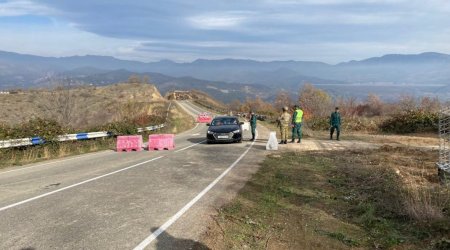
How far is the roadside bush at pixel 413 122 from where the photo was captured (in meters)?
29.6

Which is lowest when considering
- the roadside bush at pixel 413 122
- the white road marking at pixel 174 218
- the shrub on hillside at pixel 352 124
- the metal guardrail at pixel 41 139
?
the shrub on hillside at pixel 352 124

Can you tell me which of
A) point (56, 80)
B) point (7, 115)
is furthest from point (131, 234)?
point (7, 115)

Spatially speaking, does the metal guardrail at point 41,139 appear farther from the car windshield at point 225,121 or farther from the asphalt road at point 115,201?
the car windshield at point 225,121

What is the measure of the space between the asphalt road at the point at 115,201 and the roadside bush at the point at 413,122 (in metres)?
Result: 18.6

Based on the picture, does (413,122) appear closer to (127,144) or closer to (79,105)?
(127,144)

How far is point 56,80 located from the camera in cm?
5700

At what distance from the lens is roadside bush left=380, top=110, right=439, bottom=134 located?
2957 centimetres

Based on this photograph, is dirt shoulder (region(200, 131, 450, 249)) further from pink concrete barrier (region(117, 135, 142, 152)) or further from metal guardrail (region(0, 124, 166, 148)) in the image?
metal guardrail (region(0, 124, 166, 148))

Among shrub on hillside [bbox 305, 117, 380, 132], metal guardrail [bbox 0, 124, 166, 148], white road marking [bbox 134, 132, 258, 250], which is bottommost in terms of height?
shrub on hillside [bbox 305, 117, 380, 132]

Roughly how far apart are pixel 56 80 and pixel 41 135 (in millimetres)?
39936

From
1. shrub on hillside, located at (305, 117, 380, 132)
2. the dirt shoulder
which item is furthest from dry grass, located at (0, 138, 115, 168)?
shrub on hillside, located at (305, 117, 380, 132)

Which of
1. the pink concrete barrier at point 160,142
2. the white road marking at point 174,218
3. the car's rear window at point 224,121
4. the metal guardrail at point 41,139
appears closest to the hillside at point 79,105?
the metal guardrail at point 41,139

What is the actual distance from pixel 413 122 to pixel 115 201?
26.4 metres

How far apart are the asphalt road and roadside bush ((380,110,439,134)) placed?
18623 mm
